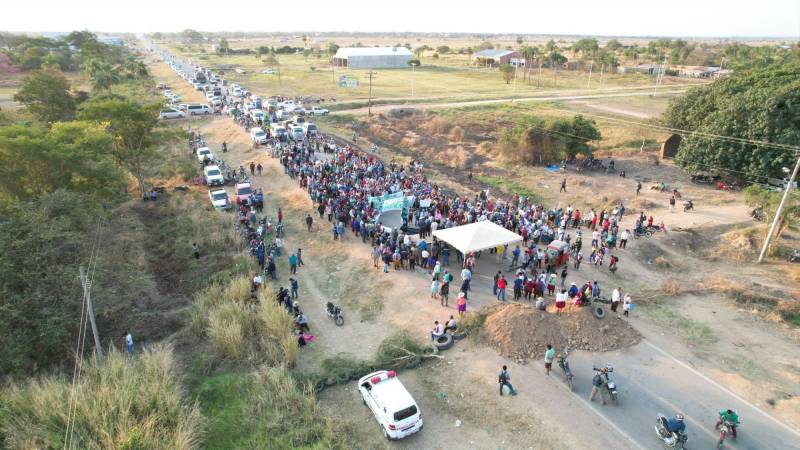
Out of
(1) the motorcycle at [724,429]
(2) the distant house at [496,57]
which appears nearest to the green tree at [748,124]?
(1) the motorcycle at [724,429]

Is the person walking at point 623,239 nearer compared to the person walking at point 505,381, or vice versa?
the person walking at point 505,381

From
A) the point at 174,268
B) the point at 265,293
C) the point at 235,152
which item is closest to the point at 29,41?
the point at 235,152

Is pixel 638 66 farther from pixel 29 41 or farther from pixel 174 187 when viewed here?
pixel 29 41

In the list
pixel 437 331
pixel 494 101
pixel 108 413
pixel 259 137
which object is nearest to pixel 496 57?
pixel 494 101

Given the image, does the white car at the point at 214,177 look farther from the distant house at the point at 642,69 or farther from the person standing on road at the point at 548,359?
the distant house at the point at 642,69

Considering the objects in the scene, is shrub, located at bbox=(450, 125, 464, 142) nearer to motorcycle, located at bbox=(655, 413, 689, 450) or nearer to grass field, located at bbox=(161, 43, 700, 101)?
grass field, located at bbox=(161, 43, 700, 101)

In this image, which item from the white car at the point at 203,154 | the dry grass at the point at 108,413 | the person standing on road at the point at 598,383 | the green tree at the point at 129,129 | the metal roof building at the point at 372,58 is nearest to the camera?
the dry grass at the point at 108,413
